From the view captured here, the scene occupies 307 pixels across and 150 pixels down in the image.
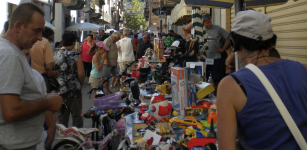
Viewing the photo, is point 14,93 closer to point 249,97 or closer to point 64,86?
point 249,97

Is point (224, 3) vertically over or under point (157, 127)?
over

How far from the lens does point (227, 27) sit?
10.8m

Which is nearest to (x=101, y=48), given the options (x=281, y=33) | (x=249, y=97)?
(x=281, y=33)

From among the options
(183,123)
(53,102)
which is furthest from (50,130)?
(183,123)

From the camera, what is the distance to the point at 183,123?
288 cm

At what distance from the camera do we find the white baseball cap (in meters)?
1.53

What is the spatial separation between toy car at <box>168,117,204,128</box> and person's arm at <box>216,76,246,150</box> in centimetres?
130

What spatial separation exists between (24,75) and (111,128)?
7.06 ft

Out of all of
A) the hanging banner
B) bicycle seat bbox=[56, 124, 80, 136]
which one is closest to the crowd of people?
bicycle seat bbox=[56, 124, 80, 136]

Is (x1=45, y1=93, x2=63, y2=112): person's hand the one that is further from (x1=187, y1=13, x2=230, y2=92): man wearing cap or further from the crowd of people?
(x1=187, y1=13, x2=230, y2=92): man wearing cap

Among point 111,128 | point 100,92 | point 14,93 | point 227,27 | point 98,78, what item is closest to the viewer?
point 14,93

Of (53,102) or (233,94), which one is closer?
(233,94)

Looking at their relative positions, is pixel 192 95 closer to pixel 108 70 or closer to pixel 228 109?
pixel 228 109

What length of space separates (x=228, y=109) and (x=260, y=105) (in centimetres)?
14
